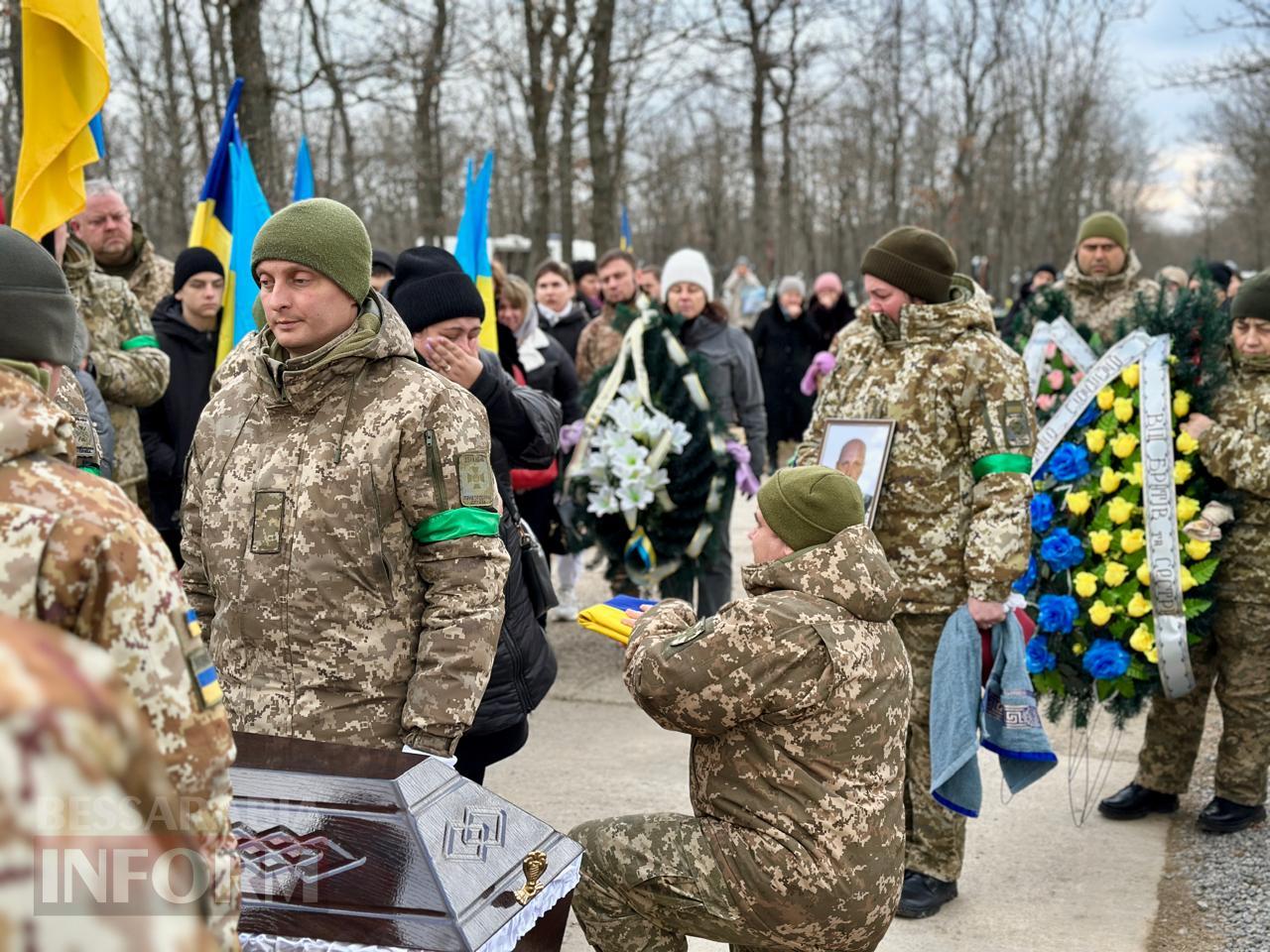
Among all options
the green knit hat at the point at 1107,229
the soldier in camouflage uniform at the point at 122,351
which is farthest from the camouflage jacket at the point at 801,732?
the green knit hat at the point at 1107,229

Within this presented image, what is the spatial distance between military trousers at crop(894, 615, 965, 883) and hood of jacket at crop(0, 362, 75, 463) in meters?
3.02

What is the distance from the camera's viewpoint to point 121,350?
527 centimetres

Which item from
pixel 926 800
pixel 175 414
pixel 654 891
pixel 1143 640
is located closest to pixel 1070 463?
pixel 1143 640

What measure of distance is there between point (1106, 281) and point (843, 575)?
5.70 metres

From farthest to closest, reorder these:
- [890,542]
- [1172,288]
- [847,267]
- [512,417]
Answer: [847,267] < [1172,288] < [890,542] < [512,417]

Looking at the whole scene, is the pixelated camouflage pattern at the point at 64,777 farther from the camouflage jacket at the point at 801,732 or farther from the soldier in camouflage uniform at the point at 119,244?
the soldier in camouflage uniform at the point at 119,244

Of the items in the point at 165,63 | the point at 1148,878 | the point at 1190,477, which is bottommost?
the point at 1148,878

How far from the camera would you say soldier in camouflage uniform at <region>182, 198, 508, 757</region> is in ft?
8.86

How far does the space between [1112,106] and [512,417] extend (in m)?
33.7

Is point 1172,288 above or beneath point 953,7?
beneath

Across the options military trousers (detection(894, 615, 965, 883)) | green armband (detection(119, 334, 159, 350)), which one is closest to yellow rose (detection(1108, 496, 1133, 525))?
military trousers (detection(894, 615, 965, 883))

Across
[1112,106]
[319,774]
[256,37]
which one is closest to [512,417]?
[319,774]

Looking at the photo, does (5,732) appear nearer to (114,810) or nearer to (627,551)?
(114,810)

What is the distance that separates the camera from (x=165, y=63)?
1638 cm
